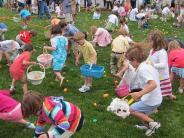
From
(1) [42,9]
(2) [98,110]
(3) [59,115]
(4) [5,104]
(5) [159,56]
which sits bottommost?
(2) [98,110]

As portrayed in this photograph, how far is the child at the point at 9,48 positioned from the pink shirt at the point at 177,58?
3.77 meters

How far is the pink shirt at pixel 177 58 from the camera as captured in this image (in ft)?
27.3

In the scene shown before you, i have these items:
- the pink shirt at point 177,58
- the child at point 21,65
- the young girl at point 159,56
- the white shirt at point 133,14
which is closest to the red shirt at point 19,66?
the child at point 21,65

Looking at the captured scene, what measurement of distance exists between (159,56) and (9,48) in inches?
163

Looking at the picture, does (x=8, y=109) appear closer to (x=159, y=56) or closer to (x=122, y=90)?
(x=122, y=90)

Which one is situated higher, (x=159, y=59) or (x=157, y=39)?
(x=157, y=39)

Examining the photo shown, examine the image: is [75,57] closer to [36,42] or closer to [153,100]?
[36,42]

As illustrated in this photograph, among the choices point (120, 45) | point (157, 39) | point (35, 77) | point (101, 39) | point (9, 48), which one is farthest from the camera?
point (101, 39)

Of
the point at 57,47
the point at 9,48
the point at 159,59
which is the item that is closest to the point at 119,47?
the point at 57,47

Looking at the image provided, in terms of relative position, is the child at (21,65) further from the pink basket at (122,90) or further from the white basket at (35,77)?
the pink basket at (122,90)

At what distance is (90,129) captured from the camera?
21.6 feet

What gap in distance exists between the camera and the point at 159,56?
7145 mm

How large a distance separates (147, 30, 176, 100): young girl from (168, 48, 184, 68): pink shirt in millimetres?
872

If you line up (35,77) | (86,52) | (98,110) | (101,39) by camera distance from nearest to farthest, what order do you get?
(98,110)
(35,77)
(86,52)
(101,39)
